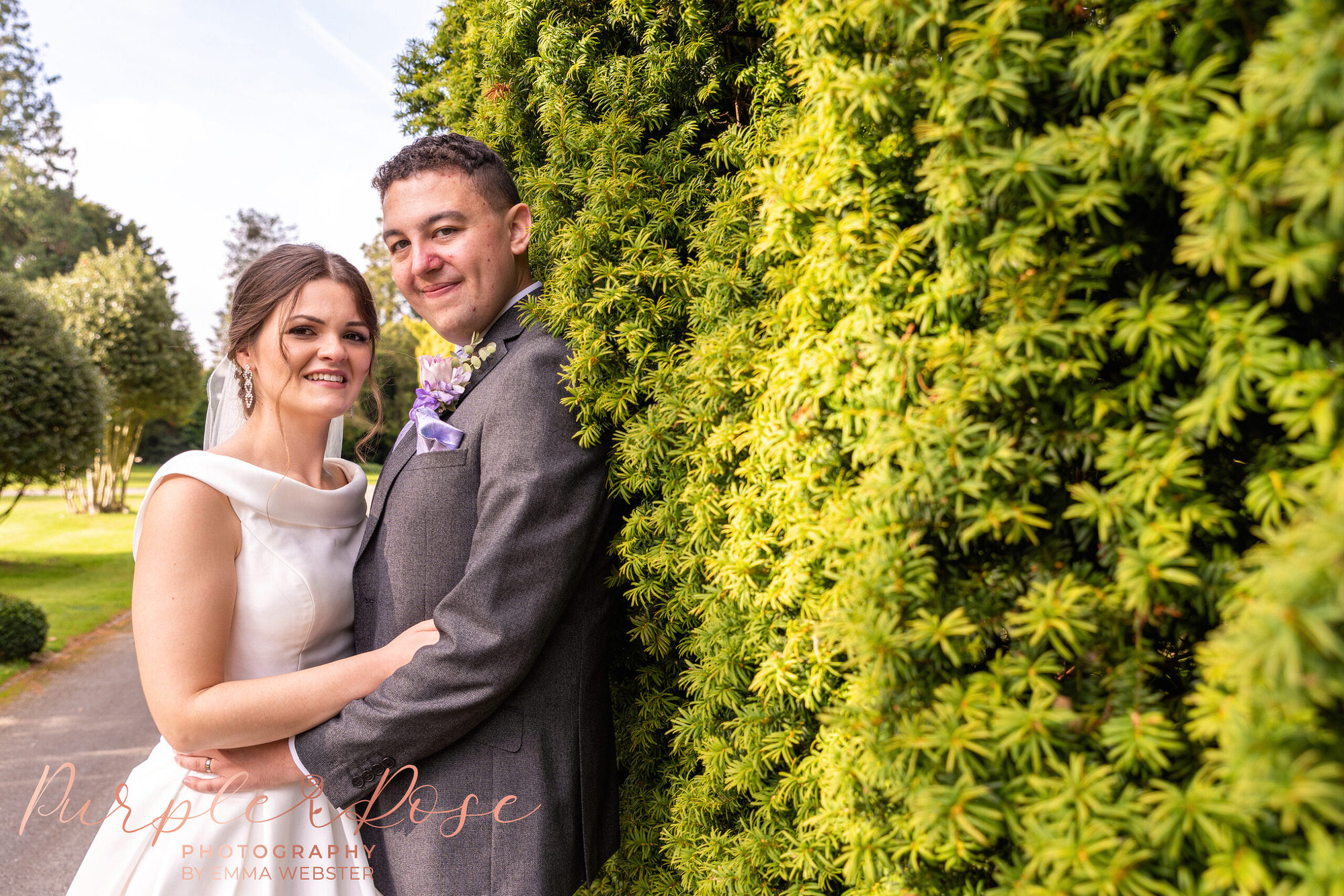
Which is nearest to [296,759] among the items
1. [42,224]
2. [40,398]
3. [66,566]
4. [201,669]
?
[201,669]

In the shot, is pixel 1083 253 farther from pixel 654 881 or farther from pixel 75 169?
pixel 75 169

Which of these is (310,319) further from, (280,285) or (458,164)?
(458,164)

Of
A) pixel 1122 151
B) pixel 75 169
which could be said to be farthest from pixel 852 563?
pixel 75 169

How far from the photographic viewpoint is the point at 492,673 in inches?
76.7

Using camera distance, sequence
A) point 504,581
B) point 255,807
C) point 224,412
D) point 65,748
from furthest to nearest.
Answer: point 65,748 < point 224,412 < point 255,807 < point 504,581

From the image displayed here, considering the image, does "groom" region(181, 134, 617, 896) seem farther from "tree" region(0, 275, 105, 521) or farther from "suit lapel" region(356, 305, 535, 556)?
"tree" region(0, 275, 105, 521)

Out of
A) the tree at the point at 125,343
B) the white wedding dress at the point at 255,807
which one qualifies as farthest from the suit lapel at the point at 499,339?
the tree at the point at 125,343

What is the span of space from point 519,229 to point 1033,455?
198 centimetres

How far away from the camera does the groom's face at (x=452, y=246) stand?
2.41 meters

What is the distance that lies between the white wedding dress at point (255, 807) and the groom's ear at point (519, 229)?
44.9 inches

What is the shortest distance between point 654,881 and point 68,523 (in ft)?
81.7

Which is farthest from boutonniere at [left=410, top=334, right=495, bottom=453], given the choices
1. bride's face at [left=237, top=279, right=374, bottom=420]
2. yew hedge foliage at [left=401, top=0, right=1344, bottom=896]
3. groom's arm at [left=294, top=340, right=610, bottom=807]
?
yew hedge foliage at [left=401, top=0, right=1344, bottom=896]

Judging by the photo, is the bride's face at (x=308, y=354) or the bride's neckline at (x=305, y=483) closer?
the bride's neckline at (x=305, y=483)

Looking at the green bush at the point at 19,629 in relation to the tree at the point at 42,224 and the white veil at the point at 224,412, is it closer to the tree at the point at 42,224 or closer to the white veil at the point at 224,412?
the white veil at the point at 224,412
